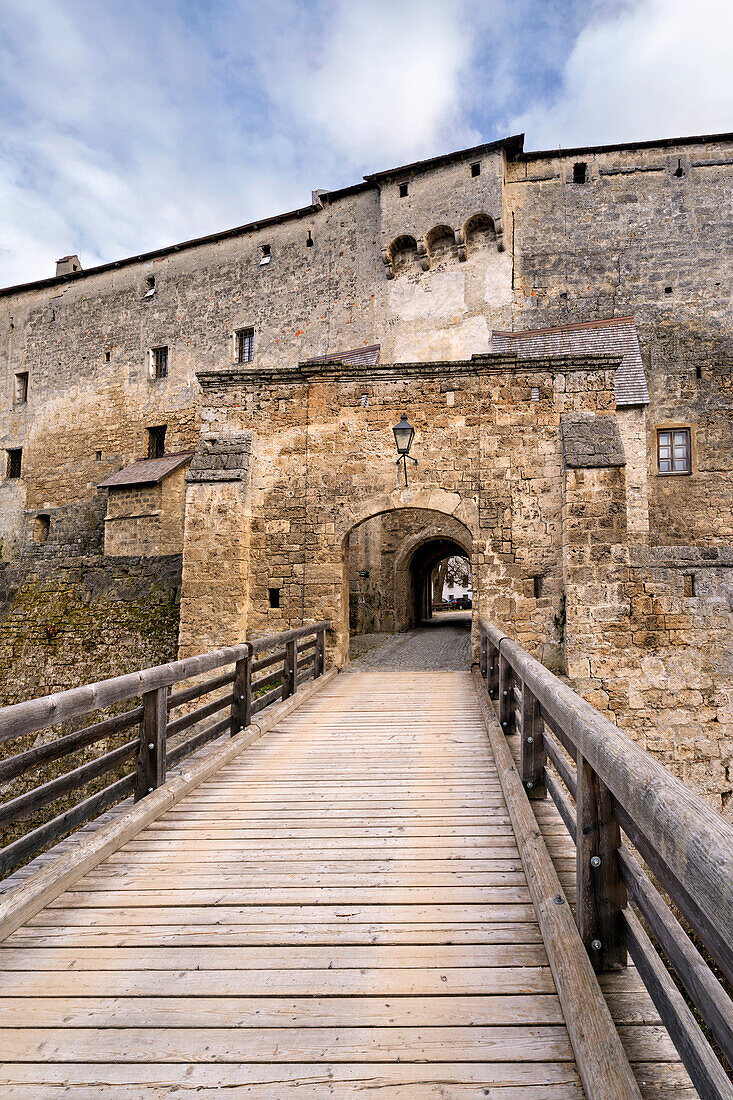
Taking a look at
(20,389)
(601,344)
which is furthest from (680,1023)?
(20,389)

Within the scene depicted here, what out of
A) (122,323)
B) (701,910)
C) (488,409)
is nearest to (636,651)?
(488,409)

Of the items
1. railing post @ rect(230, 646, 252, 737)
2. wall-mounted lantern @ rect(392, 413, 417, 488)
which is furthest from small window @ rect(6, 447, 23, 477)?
railing post @ rect(230, 646, 252, 737)

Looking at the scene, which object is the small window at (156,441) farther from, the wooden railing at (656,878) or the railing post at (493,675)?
the wooden railing at (656,878)

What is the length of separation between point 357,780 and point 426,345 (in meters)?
15.5

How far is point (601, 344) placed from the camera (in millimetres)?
14953

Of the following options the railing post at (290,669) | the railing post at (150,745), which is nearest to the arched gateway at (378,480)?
the railing post at (290,669)

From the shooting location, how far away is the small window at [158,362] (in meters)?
22.9

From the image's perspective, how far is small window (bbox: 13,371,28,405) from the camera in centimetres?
2550

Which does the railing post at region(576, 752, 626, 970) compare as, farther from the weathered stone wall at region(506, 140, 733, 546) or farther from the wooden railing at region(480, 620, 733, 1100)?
the weathered stone wall at region(506, 140, 733, 546)

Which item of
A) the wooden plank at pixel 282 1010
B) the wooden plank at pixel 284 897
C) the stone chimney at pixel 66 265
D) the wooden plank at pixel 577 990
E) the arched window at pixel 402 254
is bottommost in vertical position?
the wooden plank at pixel 284 897

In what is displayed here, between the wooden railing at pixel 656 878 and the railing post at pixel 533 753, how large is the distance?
35.3 inches

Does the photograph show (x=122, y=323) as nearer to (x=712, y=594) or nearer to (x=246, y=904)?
(x=712, y=594)

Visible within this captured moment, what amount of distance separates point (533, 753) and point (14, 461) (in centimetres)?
2738

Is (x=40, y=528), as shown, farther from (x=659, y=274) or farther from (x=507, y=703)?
(x=507, y=703)
